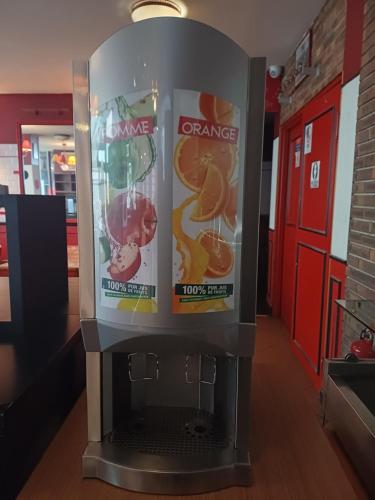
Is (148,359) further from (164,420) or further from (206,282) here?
(206,282)

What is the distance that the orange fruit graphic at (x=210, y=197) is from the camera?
2.56 feet

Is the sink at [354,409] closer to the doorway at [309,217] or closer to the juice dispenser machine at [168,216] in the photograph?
the juice dispenser machine at [168,216]

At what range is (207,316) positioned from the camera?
31.9 inches

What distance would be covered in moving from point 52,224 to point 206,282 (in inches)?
30.2

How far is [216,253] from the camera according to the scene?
31.8 inches

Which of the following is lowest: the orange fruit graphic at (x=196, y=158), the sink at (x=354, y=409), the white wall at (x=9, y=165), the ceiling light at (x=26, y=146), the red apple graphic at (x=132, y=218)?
the sink at (x=354, y=409)

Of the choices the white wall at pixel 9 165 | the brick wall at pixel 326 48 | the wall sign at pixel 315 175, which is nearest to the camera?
the brick wall at pixel 326 48

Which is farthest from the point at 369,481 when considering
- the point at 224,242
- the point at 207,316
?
the point at 224,242

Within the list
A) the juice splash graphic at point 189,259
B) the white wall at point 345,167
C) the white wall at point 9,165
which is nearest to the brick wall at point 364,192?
the white wall at point 345,167

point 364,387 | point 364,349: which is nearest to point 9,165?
point 364,349

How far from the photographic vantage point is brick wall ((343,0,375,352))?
1.70m

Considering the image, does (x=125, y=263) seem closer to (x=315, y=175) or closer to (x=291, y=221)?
(x=315, y=175)

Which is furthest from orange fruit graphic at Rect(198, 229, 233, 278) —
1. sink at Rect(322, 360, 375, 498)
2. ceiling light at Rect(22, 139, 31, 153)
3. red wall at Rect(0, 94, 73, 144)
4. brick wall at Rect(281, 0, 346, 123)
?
ceiling light at Rect(22, 139, 31, 153)

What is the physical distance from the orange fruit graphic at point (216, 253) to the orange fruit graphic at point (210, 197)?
0.04 meters
